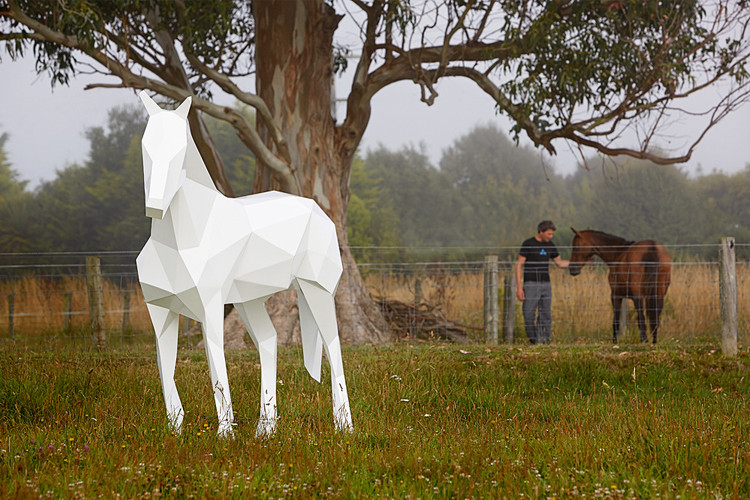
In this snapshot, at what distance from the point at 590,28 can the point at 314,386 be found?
24.5 ft

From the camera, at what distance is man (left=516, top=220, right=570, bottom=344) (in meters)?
11.0

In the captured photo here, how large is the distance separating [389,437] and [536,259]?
722 cm

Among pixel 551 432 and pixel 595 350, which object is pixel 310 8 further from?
pixel 551 432

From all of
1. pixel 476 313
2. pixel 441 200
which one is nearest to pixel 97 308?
pixel 476 313

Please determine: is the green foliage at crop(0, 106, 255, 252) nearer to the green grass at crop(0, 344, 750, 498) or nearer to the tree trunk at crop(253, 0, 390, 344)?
the tree trunk at crop(253, 0, 390, 344)

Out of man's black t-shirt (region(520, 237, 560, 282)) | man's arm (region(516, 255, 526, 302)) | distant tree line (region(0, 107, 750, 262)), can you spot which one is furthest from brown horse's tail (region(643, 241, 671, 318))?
distant tree line (region(0, 107, 750, 262))

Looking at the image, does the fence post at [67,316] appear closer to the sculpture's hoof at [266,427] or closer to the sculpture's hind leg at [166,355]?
the sculpture's hind leg at [166,355]

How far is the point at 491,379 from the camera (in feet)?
22.2

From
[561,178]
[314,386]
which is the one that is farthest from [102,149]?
[314,386]

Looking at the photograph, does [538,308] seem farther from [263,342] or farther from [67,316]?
[67,316]

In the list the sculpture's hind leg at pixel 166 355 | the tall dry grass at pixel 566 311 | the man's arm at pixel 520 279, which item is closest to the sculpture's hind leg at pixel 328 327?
the sculpture's hind leg at pixel 166 355

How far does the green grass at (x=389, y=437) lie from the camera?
343cm

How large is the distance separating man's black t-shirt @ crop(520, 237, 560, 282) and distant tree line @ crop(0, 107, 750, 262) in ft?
50.0

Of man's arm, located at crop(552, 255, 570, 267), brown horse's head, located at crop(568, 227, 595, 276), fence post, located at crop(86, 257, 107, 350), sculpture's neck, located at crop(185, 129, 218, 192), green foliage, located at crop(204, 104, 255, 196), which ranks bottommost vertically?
fence post, located at crop(86, 257, 107, 350)
